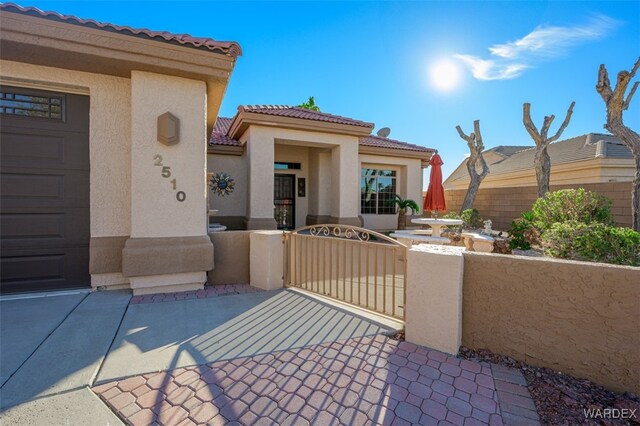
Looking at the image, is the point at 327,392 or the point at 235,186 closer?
the point at 327,392

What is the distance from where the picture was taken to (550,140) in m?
13.2

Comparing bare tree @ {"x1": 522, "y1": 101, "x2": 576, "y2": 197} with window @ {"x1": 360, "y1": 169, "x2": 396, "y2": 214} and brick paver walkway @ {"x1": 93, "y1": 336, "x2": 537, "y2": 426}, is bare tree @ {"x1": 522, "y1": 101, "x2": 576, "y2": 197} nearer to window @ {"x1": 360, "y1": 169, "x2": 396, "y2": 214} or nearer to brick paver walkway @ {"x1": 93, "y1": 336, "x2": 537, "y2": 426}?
window @ {"x1": 360, "y1": 169, "x2": 396, "y2": 214}

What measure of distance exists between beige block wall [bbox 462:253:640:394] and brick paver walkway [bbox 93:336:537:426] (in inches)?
15.8

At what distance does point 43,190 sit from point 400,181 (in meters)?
14.2

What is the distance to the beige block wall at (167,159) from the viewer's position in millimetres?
5109

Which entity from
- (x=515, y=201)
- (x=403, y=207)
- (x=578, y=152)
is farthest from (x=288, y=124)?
(x=578, y=152)

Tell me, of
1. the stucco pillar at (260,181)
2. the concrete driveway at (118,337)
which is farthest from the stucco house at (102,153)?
the stucco pillar at (260,181)

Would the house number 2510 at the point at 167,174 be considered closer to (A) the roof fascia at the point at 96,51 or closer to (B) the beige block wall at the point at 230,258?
(B) the beige block wall at the point at 230,258

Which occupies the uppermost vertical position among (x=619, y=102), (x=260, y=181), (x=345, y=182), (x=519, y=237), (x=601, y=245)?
(x=619, y=102)

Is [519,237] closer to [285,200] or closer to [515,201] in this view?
[515,201]

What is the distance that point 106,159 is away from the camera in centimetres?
523

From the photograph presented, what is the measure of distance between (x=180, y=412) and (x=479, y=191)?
1604 cm

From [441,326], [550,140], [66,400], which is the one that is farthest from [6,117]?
[550,140]

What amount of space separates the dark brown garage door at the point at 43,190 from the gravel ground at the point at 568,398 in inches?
273
